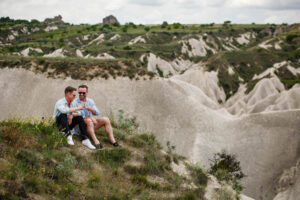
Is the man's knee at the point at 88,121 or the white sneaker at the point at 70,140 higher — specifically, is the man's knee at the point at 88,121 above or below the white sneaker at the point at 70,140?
above

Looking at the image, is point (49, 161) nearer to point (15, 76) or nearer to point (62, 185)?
point (62, 185)

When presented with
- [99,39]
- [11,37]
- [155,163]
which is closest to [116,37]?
[99,39]

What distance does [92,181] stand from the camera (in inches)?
242

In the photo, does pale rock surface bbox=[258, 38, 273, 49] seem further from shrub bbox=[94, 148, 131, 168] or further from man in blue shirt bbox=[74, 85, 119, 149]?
shrub bbox=[94, 148, 131, 168]

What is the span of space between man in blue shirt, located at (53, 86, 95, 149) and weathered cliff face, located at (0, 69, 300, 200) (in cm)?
1684

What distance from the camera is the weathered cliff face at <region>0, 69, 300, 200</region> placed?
76.3ft

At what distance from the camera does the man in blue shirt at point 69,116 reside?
7.67 meters

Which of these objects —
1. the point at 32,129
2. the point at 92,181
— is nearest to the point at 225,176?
the point at 92,181

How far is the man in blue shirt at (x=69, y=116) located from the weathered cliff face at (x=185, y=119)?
16842 mm

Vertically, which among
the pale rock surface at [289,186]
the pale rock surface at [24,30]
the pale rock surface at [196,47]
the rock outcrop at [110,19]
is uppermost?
the rock outcrop at [110,19]

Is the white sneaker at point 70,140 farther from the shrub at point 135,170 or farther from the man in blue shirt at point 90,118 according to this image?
the shrub at point 135,170

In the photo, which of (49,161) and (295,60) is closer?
(49,161)

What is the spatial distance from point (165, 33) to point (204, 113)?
63.4 m

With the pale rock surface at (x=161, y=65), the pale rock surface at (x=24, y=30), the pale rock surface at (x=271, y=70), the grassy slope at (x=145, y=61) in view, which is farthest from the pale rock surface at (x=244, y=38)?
the pale rock surface at (x=24, y=30)
